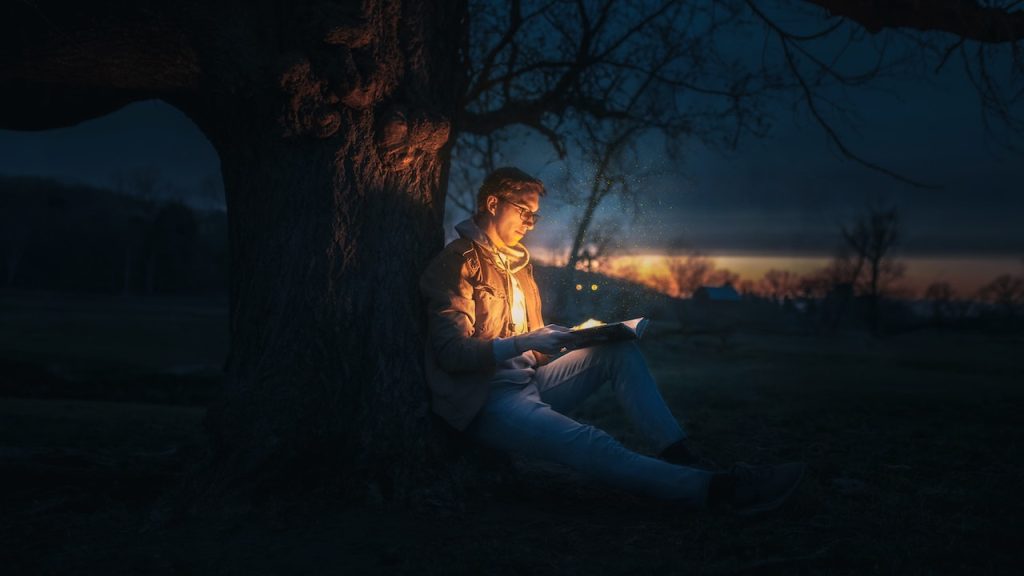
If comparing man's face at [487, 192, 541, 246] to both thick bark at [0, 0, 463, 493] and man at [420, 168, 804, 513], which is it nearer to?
man at [420, 168, 804, 513]

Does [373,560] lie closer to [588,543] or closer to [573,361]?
[588,543]

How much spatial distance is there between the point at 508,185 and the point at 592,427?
1.48 metres

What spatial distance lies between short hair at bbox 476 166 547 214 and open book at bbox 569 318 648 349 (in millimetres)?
899

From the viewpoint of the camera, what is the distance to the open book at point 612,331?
12.3 ft

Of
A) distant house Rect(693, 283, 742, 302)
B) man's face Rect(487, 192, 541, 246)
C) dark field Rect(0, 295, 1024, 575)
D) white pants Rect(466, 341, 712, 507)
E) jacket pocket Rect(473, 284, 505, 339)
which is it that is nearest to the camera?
dark field Rect(0, 295, 1024, 575)

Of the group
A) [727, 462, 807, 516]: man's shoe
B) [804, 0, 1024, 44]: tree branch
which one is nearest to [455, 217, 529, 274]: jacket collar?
[727, 462, 807, 516]: man's shoe

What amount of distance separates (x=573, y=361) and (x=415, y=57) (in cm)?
205

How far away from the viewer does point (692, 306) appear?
48844 millimetres

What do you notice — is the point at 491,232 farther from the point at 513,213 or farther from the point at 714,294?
the point at 714,294

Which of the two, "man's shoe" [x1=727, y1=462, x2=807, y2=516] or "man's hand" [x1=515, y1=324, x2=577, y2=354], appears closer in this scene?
"man's shoe" [x1=727, y1=462, x2=807, y2=516]

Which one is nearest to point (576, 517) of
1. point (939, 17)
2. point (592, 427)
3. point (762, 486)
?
point (592, 427)

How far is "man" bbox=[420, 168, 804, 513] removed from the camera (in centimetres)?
344

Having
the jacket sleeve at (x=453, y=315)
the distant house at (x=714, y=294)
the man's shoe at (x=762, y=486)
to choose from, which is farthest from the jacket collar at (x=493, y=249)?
the distant house at (x=714, y=294)

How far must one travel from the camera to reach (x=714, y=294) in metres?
50.2
